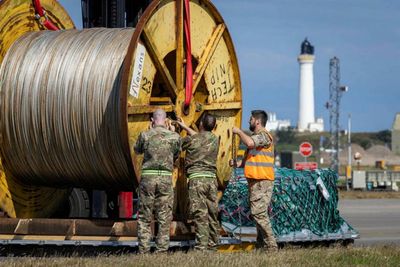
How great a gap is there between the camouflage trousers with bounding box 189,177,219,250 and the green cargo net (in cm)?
231

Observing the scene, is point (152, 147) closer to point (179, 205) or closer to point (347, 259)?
point (179, 205)


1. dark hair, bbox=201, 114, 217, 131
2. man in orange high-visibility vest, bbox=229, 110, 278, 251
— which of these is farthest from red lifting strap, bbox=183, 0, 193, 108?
man in orange high-visibility vest, bbox=229, 110, 278, 251

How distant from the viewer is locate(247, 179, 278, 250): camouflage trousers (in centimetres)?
1287

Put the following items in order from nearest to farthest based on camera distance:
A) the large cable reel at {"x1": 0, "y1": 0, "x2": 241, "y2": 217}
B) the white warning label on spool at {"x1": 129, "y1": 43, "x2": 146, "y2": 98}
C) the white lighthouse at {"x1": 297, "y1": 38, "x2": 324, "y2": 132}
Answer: the white warning label on spool at {"x1": 129, "y1": 43, "x2": 146, "y2": 98} < the large cable reel at {"x1": 0, "y1": 0, "x2": 241, "y2": 217} < the white lighthouse at {"x1": 297, "y1": 38, "x2": 324, "y2": 132}

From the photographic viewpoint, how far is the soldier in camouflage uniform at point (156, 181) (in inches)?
465

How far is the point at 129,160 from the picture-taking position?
39.7 ft

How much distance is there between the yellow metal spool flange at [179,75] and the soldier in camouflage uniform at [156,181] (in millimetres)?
282

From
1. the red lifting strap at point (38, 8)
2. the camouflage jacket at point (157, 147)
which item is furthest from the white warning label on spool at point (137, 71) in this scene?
the red lifting strap at point (38, 8)

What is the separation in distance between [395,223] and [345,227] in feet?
29.4

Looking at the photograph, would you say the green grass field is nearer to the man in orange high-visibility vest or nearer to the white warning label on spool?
the man in orange high-visibility vest

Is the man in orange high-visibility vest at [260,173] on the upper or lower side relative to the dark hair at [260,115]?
lower

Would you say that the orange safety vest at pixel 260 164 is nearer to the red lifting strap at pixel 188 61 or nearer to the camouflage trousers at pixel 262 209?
the camouflage trousers at pixel 262 209

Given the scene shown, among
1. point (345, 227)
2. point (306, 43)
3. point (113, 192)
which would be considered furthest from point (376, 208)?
point (306, 43)

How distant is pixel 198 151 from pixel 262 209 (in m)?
1.13
